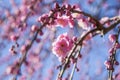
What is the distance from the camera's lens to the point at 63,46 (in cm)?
352

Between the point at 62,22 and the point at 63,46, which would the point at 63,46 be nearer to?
the point at 63,46

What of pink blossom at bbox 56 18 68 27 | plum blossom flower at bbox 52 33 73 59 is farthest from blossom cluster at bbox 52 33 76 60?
pink blossom at bbox 56 18 68 27

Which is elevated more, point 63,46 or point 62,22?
point 62,22

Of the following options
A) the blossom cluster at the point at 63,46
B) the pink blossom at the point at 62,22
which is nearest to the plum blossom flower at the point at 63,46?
the blossom cluster at the point at 63,46

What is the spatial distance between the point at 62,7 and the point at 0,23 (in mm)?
5208

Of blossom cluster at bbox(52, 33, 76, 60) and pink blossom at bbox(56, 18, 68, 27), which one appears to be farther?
pink blossom at bbox(56, 18, 68, 27)

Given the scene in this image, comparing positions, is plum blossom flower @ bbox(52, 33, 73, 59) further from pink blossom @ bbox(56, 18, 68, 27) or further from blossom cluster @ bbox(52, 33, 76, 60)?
pink blossom @ bbox(56, 18, 68, 27)

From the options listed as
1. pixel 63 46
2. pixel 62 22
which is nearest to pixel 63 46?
pixel 63 46

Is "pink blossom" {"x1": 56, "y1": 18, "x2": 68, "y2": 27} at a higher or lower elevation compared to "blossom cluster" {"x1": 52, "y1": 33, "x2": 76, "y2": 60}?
higher

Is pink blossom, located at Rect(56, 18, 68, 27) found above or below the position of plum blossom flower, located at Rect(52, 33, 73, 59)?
above

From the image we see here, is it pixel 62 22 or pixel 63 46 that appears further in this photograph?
pixel 62 22

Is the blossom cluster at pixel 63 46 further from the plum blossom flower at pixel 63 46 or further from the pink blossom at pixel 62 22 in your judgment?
the pink blossom at pixel 62 22

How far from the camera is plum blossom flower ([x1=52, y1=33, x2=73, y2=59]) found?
11.4 ft

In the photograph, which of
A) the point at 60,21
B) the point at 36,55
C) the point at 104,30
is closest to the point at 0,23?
the point at 36,55
